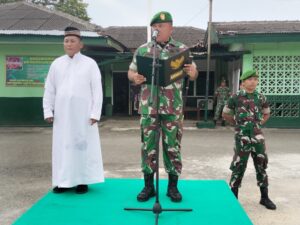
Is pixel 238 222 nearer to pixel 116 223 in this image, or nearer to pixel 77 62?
pixel 116 223

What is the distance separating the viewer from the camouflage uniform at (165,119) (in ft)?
11.0

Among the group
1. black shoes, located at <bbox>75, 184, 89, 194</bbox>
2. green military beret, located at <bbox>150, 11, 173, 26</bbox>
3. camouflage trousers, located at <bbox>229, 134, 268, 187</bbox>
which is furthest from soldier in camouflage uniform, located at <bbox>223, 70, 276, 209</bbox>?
black shoes, located at <bbox>75, 184, 89, 194</bbox>

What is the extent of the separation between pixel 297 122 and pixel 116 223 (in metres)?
10.2

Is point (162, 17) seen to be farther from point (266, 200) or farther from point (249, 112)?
point (266, 200)

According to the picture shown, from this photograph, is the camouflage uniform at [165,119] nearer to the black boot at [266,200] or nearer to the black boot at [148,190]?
the black boot at [148,190]

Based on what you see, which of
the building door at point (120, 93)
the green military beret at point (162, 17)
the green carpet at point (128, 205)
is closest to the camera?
the green carpet at point (128, 205)

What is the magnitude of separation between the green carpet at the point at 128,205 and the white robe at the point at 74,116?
21 cm

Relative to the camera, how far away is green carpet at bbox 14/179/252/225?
9.54ft

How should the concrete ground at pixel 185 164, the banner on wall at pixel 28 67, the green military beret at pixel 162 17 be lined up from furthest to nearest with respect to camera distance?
the banner on wall at pixel 28 67 → the concrete ground at pixel 185 164 → the green military beret at pixel 162 17

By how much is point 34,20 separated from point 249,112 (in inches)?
396

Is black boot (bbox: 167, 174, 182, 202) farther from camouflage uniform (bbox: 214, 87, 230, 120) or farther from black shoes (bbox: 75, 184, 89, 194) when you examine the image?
camouflage uniform (bbox: 214, 87, 230, 120)

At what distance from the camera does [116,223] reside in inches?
113

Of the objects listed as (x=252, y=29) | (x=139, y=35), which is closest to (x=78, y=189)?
(x=252, y=29)

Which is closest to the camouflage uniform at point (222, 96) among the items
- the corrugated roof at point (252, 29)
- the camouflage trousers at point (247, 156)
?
the corrugated roof at point (252, 29)
